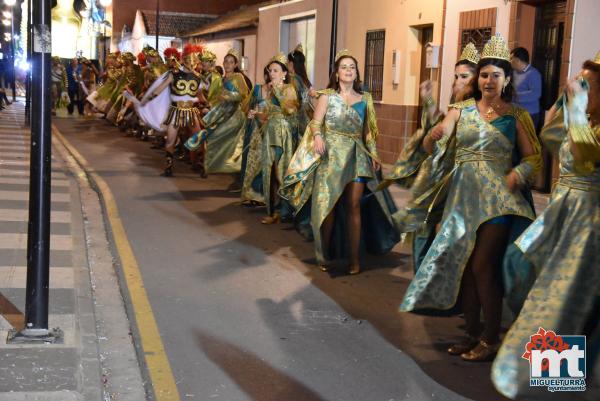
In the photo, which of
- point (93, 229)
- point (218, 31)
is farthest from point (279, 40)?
point (93, 229)

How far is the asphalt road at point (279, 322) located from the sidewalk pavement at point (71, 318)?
0.30 metres

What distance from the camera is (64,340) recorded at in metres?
5.12

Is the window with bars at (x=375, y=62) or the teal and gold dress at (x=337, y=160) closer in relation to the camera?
the teal and gold dress at (x=337, y=160)

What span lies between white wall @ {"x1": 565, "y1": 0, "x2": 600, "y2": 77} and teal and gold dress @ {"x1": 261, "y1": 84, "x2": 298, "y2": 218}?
4.18m

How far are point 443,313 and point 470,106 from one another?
1.32 metres

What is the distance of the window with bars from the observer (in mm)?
18250

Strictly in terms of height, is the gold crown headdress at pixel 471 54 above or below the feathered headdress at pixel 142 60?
above

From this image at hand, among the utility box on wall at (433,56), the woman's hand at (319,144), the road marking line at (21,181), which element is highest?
the utility box on wall at (433,56)

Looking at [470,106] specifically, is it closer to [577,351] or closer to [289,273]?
[577,351]

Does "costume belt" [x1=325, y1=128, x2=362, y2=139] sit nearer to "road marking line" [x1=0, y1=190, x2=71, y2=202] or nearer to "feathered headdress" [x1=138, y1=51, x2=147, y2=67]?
"road marking line" [x1=0, y1=190, x2=71, y2=202]

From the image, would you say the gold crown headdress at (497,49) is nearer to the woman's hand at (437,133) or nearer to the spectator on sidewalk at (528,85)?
the woman's hand at (437,133)

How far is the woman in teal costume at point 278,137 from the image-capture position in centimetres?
1021

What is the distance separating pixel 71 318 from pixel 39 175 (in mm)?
952

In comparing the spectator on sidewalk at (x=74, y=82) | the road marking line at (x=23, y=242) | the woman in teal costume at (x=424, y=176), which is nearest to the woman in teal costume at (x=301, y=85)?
the road marking line at (x=23, y=242)
